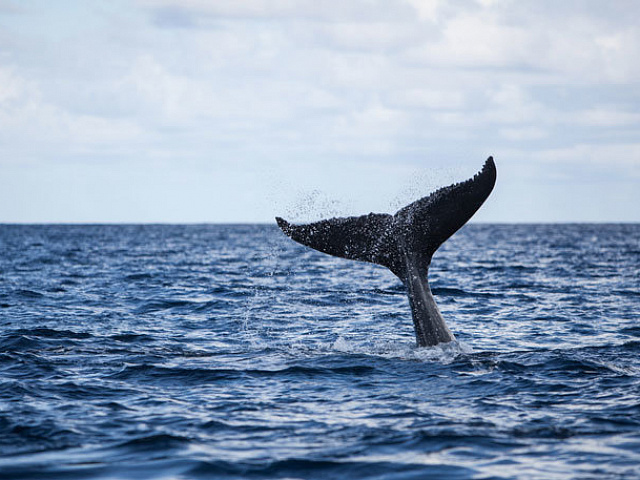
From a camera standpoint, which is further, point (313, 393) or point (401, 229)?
point (401, 229)

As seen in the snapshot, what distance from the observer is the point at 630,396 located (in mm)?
9023

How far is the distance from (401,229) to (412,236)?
17cm

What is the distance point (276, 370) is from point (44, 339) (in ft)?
14.3

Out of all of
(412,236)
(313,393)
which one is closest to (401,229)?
(412,236)

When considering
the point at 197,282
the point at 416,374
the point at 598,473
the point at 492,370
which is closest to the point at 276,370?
the point at 416,374

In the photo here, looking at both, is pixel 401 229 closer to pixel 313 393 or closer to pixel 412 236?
pixel 412 236

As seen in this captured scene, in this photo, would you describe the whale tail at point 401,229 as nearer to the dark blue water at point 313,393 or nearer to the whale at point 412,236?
the whale at point 412,236

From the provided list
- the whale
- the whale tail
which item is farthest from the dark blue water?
the whale tail

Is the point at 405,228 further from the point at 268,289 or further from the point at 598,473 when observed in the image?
the point at 268,289

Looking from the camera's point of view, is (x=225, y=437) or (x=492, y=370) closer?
(x=225, y=437)

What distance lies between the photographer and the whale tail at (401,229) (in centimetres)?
1043

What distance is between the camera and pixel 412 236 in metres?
11.2

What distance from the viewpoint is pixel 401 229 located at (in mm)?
11258

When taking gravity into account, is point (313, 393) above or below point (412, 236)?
below
